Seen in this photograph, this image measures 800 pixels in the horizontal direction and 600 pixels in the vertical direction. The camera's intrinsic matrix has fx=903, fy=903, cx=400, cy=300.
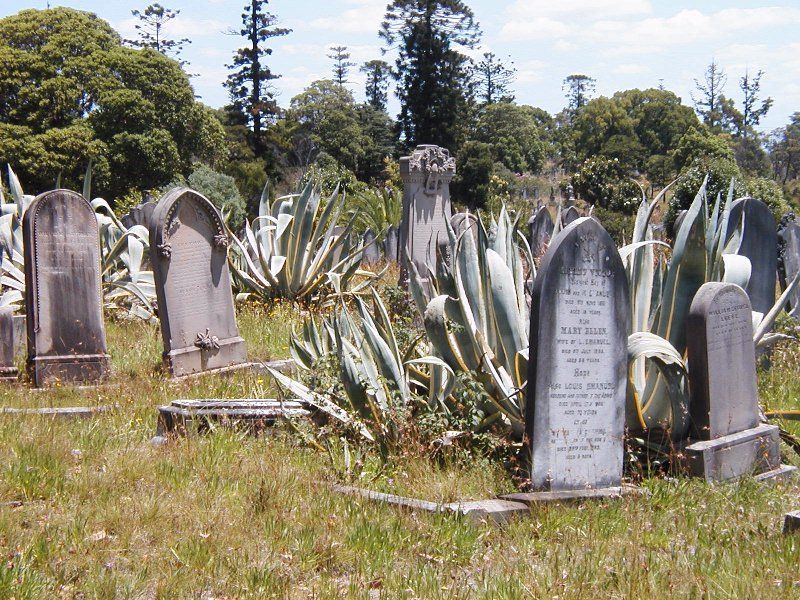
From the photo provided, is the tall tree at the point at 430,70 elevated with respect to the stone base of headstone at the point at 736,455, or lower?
elevated

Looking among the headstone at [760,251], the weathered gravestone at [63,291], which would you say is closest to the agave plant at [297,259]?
the weathered gravestone at [63,291]

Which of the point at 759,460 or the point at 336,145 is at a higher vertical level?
the point at 336,145

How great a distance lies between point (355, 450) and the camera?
584 cm

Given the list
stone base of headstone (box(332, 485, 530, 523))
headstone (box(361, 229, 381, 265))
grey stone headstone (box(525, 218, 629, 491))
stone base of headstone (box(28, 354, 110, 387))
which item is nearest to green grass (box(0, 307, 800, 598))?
stone base of headstone (box(332, 485, 530, 523))

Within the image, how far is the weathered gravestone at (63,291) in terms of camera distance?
8.52m

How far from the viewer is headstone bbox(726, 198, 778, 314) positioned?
27.0 ft

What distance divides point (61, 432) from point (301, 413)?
1617mm

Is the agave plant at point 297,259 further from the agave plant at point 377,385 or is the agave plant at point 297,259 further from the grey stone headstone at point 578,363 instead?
the grey stone headstone at point 578,363

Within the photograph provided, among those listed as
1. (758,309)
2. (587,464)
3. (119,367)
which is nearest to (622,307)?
(587,464)

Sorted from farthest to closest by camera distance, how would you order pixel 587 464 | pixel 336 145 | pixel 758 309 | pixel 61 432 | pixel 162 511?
pixel 336 145 → pixel 758 309 → pixel 61 432 → pixel 587 464 → pixel 162 511

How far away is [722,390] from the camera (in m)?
5.53

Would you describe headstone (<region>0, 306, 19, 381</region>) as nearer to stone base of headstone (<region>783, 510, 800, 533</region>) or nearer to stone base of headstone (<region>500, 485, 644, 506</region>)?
stone base of headstone (<region>500, 485, 644, 506</region>)

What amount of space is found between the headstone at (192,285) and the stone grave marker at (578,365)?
4729mm

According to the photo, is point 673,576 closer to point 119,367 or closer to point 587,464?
point 587,464
